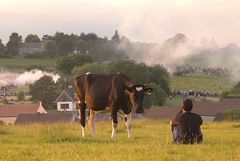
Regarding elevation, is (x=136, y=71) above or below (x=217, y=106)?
above

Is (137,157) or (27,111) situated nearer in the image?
(137,157)

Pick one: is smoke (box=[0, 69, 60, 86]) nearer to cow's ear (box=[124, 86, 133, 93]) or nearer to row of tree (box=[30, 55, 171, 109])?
row of tree (box=[30, 55, 171, 109])

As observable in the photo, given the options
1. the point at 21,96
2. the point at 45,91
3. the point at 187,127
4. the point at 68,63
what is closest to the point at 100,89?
the point at 187,127

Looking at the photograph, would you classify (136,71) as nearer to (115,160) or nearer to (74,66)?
(74,66)

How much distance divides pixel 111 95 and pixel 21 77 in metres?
139

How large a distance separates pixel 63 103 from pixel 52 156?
106 metres

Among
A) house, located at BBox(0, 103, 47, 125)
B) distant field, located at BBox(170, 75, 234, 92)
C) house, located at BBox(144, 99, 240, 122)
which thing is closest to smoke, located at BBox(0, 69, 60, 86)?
distant field, located at BBox(170, 75, 234, 92)

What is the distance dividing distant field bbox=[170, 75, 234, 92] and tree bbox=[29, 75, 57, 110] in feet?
118

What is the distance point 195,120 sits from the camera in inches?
696

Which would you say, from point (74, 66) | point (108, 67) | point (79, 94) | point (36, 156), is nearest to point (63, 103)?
point (108, 67)

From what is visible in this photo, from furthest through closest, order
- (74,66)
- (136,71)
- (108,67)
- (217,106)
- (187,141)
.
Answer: (74,66) → (108,67) → (136,71) → (217,106) → (187,141)

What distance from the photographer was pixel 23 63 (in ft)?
586

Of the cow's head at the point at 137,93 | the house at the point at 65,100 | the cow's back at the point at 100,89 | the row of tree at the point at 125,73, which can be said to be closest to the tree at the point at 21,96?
the row of tree at the point at 125,73

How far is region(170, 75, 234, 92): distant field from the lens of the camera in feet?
505
